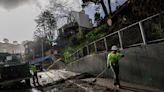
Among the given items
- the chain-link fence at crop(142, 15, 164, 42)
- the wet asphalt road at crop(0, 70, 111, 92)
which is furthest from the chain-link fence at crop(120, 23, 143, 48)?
the wet asphalt road at crop(0, 70, 111, 92)

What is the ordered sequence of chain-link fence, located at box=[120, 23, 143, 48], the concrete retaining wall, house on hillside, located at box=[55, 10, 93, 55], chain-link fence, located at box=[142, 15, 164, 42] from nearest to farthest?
1. the concrete retaining wall
2. chain-link fence, located at box=[142, 15, 164, 42]
3. chain-link fence, located at box=[120, 23, 143, 48]
4. house on hillside, located at box=[55, 10, 93, 55]

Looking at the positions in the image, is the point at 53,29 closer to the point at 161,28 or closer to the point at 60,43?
the point at 60,43

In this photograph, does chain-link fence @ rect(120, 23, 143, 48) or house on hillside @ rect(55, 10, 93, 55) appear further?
house on hillside @ rect(55, 10, 93, 55)

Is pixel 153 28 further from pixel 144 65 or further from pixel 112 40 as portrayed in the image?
pixel 112 40

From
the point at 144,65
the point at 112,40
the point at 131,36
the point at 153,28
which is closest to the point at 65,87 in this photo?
the point at 112,40

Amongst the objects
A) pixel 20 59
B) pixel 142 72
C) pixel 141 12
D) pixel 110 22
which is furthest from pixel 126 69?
pixel 110 22

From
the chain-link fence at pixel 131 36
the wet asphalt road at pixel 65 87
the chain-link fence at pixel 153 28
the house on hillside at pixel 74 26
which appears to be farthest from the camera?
the house on hillside at pixel 74 26

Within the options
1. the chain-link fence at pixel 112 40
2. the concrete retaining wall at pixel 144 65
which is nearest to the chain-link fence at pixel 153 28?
the concrete retaining wall at pixel 144 65

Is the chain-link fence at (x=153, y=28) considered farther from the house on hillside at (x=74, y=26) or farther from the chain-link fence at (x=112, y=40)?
the house on hillside at (x=74, y=26)

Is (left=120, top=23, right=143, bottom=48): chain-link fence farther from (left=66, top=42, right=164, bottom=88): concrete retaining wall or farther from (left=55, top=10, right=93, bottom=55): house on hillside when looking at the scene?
(left=55, top=10, right=93, bottom=55): house on hillside

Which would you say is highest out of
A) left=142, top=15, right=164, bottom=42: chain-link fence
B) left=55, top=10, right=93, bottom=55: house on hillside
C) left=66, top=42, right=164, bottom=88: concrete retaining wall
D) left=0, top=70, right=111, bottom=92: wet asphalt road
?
left=55, top=10, right=93, bottom=55: house on hillside

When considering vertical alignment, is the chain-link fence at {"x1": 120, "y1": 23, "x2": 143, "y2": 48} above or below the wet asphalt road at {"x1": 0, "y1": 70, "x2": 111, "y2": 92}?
above

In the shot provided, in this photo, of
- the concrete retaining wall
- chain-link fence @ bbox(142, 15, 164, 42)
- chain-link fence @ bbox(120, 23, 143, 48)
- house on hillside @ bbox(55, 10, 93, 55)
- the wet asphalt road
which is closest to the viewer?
the concrete retaining wall

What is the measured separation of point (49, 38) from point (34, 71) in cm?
6651
